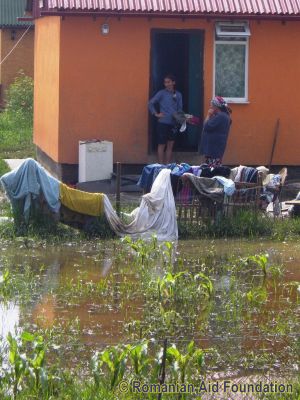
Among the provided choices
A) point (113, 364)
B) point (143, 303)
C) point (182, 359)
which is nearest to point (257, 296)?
point (143, 303)

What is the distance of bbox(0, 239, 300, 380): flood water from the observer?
29.8 feet

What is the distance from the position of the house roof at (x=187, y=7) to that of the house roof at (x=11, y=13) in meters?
15.4

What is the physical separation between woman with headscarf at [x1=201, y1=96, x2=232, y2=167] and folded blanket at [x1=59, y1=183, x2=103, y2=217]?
290cm

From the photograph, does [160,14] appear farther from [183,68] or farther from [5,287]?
[5,287]

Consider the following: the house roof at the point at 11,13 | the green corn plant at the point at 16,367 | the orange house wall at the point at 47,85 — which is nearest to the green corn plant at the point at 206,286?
the green corn plant at the point at 16,367

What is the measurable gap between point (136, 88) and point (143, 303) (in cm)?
790

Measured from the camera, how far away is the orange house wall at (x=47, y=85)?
18.3m

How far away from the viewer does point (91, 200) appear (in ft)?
45.6

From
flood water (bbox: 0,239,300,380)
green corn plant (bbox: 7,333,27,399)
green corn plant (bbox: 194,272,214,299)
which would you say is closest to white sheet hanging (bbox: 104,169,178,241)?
flood water (bbox: 0,239,300,380)

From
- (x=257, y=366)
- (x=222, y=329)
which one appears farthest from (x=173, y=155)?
(x=257, y=366)

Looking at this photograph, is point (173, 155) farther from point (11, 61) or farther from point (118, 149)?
point (11, 61)

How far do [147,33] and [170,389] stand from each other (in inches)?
449

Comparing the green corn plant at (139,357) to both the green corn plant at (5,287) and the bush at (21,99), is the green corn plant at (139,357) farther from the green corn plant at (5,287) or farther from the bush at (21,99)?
the bush at (21,99)

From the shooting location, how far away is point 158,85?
18578 millimetres
